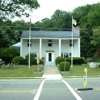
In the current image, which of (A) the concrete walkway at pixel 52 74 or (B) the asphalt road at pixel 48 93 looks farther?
(A) the concrete walkway at pixel 52 74

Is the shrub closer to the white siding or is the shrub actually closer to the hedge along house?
the hedge along house

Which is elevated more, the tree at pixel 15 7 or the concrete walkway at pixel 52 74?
the tree at pixel 15 7

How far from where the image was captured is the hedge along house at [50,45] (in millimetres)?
51312

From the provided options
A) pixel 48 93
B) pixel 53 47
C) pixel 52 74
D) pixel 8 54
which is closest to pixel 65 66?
pixel 52 74

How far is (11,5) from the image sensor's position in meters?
37.9

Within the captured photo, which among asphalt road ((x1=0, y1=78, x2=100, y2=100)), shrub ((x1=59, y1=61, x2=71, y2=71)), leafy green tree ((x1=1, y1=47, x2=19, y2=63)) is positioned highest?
leafy green tree ((x1=1, y1=47, x2=19, y2=63))

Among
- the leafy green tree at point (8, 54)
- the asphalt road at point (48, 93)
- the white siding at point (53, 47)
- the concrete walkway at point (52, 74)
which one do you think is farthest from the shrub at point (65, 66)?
the white siding at point (53, 47)

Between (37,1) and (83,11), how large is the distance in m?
48.8

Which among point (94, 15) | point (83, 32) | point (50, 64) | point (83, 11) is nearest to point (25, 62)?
point (50, 64)

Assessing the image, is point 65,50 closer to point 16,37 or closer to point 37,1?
point 37,1

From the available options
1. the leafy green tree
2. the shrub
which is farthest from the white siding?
the shrub

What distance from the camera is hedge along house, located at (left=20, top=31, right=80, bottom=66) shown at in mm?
51312

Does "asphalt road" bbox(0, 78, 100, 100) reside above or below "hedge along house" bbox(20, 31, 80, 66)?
below

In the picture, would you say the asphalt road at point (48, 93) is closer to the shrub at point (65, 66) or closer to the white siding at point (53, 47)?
the shrub at point (65, 66)
